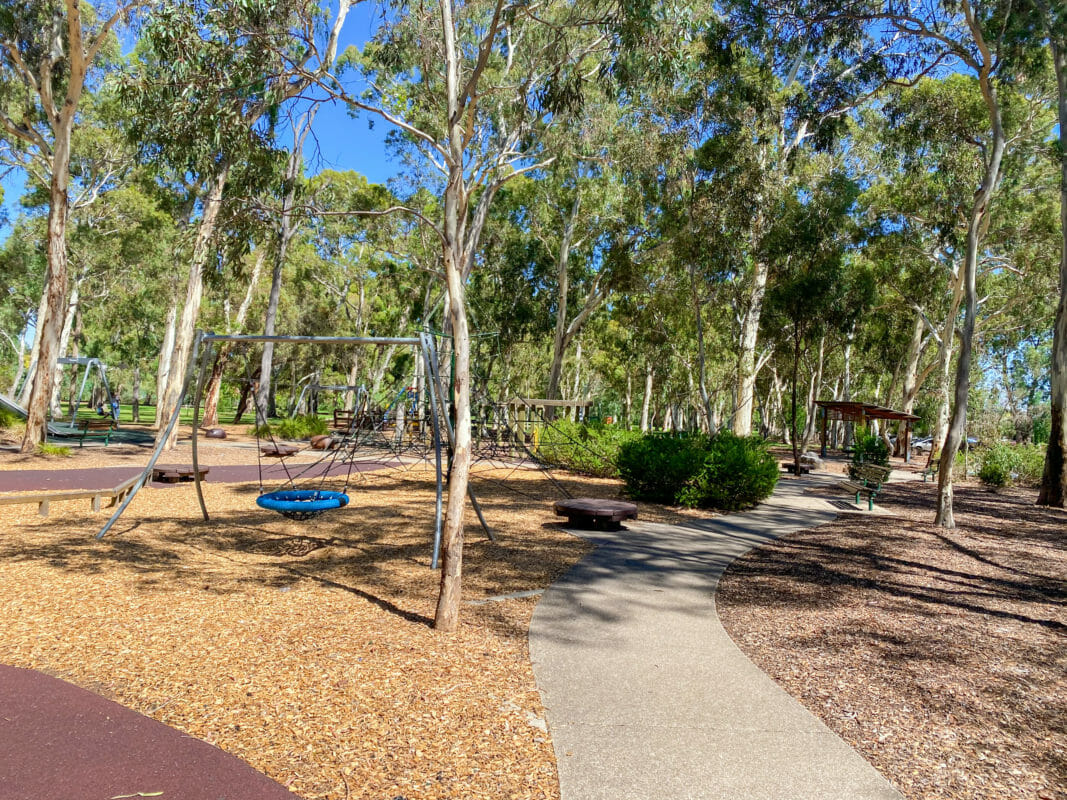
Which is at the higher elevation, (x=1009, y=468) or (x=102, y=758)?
(x=1009, y=468)

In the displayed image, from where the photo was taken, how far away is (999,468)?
59.5 ft

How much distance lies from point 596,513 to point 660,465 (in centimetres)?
327

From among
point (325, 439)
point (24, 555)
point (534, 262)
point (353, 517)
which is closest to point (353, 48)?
point (534, 262)

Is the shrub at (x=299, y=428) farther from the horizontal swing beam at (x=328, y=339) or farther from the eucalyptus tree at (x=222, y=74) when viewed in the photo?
the eucalyptus tree at (x=222, y=74)

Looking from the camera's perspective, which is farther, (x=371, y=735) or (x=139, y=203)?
(x=139, y=203)

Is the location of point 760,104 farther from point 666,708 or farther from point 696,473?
point 666,708

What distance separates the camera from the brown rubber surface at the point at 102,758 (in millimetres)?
2916

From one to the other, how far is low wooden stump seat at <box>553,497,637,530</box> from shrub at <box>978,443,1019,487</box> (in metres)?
13.3

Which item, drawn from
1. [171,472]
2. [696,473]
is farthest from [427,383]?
[171,472]

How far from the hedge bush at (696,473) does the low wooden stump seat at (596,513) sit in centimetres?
248

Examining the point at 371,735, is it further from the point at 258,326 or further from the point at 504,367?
the point at 258,326

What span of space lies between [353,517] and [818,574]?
6.44 metres

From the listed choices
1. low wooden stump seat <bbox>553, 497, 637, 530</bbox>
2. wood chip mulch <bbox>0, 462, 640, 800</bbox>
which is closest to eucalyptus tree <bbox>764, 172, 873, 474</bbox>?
low wooden stump seat <bbox>553, 497, 637, 530</bbox>

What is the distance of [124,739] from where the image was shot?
3.34m
